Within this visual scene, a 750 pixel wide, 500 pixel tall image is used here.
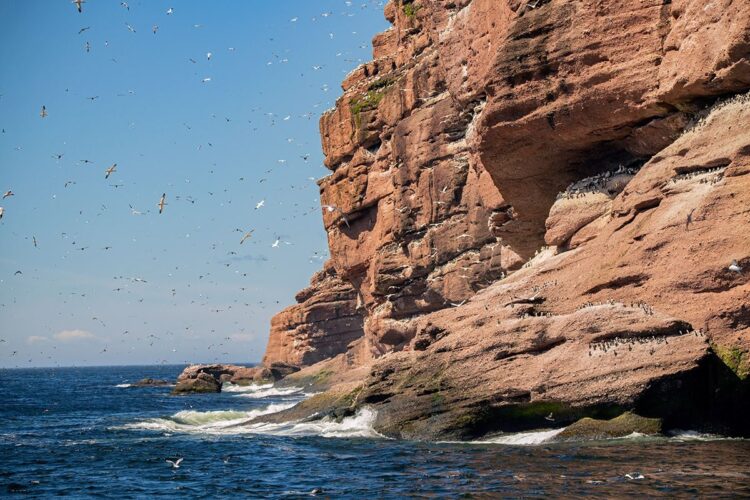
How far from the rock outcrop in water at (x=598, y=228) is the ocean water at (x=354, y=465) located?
58.2 inches

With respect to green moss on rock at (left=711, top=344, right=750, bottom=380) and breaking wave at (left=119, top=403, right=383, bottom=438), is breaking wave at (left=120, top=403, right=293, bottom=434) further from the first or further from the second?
green moss on rock at (left=711, top=344, right=750, bottom=380)

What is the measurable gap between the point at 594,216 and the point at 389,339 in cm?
3228

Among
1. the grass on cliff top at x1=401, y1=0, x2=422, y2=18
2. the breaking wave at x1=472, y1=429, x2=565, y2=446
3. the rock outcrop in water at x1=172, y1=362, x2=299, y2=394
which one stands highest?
the grass on cliff top at x1=401, y1=0, x2=422, y2=18

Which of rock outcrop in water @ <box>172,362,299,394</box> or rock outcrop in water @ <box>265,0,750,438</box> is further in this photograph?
rock outcrop in water @ <box>172,362,299,394</box>

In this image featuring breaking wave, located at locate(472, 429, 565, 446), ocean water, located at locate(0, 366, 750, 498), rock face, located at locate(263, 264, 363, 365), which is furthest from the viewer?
rock face, located at locate(263, 264, 363, 365)

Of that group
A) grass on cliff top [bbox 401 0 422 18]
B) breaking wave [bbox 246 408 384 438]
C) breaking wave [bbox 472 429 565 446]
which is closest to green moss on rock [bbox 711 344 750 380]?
breaking wave [bbox 472 429 565 446]

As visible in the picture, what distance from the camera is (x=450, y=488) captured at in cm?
2138

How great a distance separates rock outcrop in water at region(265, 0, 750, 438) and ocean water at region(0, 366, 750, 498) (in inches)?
58.2

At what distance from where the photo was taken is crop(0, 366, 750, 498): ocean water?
67.3ft

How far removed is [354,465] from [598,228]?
14.3 meters

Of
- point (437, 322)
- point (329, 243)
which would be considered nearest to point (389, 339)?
point (329, 243)

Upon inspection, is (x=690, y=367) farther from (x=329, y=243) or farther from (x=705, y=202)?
(x=329, y=243)

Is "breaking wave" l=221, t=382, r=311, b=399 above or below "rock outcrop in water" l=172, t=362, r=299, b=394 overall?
below

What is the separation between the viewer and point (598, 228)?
3434 cm
